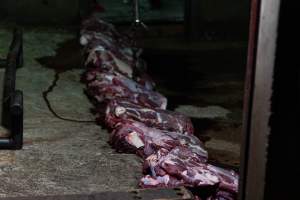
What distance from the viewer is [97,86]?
19.8 ft

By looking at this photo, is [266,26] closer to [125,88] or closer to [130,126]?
[130,126]

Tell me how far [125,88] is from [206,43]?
12.2 feet

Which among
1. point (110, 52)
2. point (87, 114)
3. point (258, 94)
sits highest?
point (258, 94)

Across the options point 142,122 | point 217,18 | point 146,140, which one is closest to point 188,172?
point 146,140

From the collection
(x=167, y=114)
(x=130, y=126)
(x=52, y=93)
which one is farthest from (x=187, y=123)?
(x=52, y=93)

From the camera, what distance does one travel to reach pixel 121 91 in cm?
577

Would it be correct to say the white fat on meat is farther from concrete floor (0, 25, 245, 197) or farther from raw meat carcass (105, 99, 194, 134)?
raw meat carcass (105, 99, 194, 134)

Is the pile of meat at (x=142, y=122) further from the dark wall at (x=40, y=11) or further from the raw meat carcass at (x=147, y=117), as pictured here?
the dark wall at (x=40, y=11)

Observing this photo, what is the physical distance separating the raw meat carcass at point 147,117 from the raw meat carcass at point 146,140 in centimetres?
33

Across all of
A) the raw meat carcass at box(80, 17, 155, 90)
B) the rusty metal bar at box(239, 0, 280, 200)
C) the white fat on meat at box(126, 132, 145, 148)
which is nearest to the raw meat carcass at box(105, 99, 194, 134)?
the white fat on meat at box(126, 132, 145, 148)

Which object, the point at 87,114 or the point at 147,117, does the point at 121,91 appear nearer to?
the point at 87,114

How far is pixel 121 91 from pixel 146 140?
4.67 feet

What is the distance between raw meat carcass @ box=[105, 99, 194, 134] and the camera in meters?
4.96

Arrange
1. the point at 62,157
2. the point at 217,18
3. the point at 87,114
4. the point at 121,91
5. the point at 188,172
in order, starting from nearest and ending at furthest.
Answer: the point at 188,172 → the point at 62,157 → the point at 87,114 → the point at 121,91 → the point at 217,18
